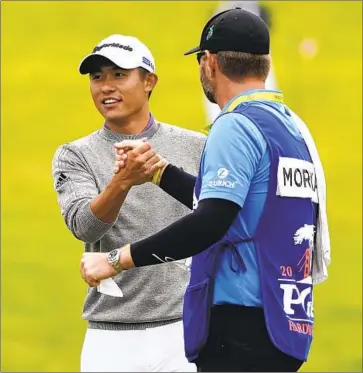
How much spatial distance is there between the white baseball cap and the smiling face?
44 mm

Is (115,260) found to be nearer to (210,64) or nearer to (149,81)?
(210,64)

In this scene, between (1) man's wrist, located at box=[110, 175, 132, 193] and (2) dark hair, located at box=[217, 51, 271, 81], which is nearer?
(2) dark hair, located at box=[217, 51, 271, 81]

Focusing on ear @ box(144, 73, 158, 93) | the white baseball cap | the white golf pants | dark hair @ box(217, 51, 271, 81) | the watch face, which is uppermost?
the white baseball cap

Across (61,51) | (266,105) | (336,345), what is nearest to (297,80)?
(61,51)

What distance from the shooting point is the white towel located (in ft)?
14.3

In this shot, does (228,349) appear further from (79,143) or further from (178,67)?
(178,67)

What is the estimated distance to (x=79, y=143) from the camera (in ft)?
17.4

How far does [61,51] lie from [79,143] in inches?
453

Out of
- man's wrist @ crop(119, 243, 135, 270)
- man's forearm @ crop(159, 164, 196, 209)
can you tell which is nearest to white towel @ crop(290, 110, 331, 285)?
man's forearm @ crop(159, 164, 196, 209)

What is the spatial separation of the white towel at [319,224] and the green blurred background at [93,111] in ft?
17.6

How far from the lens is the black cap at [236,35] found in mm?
4293

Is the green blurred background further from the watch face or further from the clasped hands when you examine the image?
the watch face

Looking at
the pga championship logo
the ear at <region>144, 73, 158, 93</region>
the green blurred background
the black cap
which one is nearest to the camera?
the pga championship logo

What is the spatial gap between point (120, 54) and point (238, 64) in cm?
107
